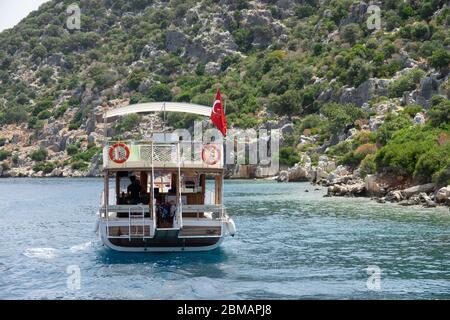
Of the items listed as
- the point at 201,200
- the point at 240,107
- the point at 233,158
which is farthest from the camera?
the point at 240,107

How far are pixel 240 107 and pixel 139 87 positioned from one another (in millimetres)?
35677

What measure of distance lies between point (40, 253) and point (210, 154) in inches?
368

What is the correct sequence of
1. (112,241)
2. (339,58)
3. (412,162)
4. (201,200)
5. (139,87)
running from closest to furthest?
1. (112,241)
2. (201,200)
3. (412,162)
4. (339,58)
5. (139,87)

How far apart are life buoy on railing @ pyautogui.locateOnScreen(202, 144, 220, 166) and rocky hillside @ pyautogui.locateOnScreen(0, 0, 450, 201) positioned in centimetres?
2661

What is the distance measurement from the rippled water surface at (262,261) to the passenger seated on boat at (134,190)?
2.39 m

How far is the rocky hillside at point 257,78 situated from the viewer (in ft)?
271

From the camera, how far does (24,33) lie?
19388cm

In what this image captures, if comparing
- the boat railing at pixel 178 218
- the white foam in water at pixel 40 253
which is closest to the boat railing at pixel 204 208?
the boat railing at pixel 178 218

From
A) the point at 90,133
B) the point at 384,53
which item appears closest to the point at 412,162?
the point at 384,53

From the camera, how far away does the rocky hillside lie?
271ft

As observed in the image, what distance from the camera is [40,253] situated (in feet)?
88.3

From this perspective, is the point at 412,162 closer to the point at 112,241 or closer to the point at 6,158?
the point at 112,241

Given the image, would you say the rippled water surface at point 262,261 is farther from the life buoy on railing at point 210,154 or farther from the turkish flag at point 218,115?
the turkish flag at point 218,115

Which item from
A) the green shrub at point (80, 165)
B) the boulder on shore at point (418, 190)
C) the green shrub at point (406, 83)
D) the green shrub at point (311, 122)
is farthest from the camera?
the green shrub at point (80, 165)
